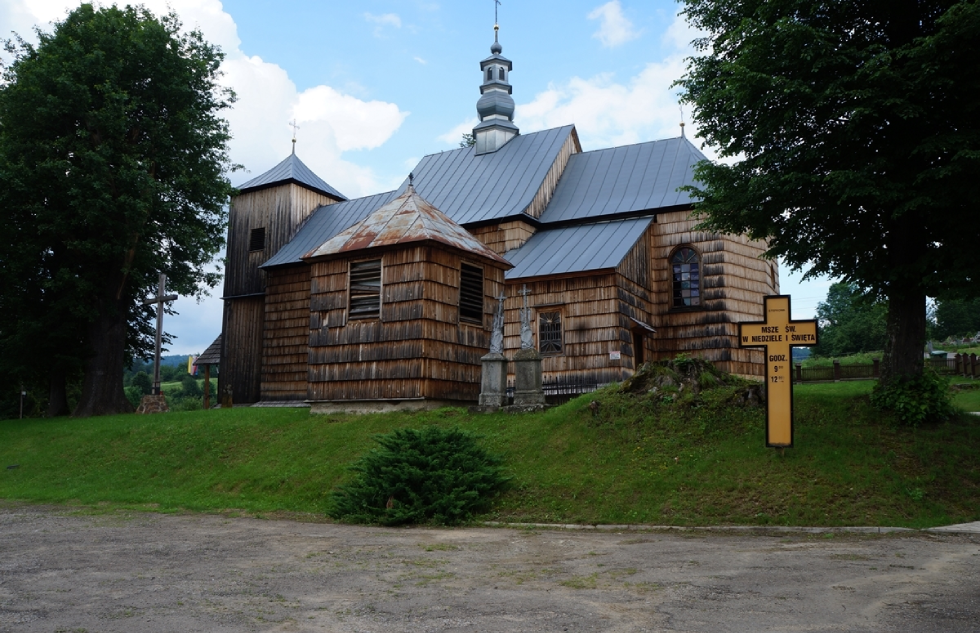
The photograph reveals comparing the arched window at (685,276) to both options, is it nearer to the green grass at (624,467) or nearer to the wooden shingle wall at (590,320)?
the wooden shingle wall at (590,320)

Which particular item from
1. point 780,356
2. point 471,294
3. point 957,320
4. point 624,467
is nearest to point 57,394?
point 471,294

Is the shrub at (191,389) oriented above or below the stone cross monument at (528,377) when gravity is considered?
below

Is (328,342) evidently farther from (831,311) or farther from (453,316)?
(831,311)

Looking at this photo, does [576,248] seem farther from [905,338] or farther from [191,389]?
[191,389]

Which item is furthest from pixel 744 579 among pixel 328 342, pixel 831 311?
pixel 831 311

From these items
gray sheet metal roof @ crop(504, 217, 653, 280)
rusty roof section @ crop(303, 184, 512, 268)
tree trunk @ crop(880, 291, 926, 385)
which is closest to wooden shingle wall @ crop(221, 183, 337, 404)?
gray sheet metal roof @ crop(504, 217, 653, 280)

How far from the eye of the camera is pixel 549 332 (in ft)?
74.8

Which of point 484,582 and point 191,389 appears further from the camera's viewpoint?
point 191,389

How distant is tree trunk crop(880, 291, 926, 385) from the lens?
1246cm

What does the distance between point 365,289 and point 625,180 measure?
1206cm

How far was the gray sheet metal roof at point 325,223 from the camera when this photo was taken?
3020cm

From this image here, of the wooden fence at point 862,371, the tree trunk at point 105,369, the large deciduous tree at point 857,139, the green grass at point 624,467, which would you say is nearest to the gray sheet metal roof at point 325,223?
the tree trunk at point 105,369

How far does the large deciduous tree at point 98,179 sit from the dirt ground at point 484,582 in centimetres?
1629

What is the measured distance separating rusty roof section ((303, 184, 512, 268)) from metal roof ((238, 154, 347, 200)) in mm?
14007
